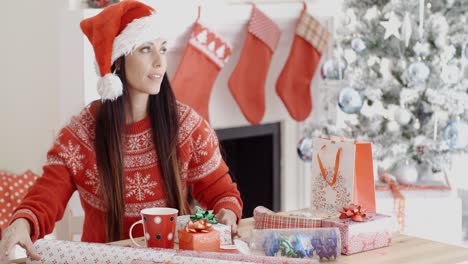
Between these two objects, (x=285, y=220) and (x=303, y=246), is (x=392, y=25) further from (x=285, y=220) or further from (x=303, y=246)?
(x=303, y=246)

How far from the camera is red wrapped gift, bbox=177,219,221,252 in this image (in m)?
1.58

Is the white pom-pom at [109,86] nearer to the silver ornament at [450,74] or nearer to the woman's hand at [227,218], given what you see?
the woman's hand at [227,218]

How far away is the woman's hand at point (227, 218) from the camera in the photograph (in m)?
1.81

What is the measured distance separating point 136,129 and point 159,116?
0.07 metres

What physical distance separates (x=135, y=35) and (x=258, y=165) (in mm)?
2097

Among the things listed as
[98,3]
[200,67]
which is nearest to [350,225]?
[98,3]

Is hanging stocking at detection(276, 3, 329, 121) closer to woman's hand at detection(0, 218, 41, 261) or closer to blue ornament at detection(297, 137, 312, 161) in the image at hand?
blue ornament at detection(297, 137, 312, 161)

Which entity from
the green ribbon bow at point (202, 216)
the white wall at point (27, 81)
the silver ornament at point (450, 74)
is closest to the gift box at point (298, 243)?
the green ribbon bow at point (202, 216)

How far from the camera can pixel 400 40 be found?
3.63m


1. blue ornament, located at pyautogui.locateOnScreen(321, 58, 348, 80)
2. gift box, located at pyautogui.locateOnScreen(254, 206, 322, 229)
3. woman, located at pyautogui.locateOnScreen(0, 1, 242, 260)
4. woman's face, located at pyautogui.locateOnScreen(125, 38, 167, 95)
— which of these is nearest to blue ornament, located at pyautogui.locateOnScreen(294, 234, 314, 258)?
gift box, located at pyautogui.locateOnScreen(254, 206, 322, 229)

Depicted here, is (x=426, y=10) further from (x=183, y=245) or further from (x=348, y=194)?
(x=183, y=245)

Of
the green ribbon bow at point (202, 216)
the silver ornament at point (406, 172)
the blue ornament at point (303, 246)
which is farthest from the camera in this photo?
the silver ornament at point (406, 172)

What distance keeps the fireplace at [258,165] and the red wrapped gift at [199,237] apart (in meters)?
2.30

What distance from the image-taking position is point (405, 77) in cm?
353
